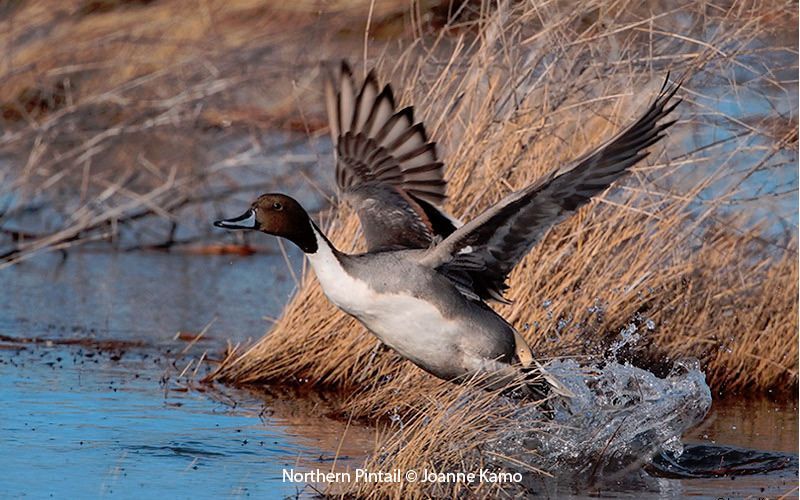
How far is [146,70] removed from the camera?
1130cm

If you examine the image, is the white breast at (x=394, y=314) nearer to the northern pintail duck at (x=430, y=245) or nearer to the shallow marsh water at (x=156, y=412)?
the northern pintail duck at (x=430, y=245)

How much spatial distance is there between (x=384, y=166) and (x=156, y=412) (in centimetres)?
135

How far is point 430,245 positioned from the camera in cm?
554

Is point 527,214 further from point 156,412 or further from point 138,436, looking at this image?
point 156,412

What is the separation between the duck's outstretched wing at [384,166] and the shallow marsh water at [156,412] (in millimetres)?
839

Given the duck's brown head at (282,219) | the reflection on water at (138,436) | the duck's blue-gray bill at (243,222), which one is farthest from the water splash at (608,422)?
the duck's blue-gray bill at (243,222)

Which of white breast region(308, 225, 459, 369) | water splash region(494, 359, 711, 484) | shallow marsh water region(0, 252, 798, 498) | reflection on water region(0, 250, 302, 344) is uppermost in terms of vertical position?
white breast region(308, 225, 459, 369)

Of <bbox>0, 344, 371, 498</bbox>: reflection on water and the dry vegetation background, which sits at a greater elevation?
the dry vegetation background

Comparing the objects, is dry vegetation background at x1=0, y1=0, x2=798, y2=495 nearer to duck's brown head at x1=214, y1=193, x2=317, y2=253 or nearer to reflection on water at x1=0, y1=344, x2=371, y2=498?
reflection on water at x1=0, y1=344, x2=371, y2=498

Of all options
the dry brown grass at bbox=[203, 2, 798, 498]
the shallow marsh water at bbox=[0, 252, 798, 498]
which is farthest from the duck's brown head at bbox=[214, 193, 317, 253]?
the dry brown grass at bbox=[203, 2, 798, 498]

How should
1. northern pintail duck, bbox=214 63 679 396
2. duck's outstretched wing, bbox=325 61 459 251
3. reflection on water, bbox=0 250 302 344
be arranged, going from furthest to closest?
reflection on water, bbox=0 250 302 344, duck's outstretched wing, bbox=325 61 459 251, northern pintail duck, bbox=214 63 679 396

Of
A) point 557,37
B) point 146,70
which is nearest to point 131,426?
point 557,37

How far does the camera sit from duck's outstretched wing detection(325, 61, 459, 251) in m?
5.55

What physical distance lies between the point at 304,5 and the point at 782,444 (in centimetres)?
487
